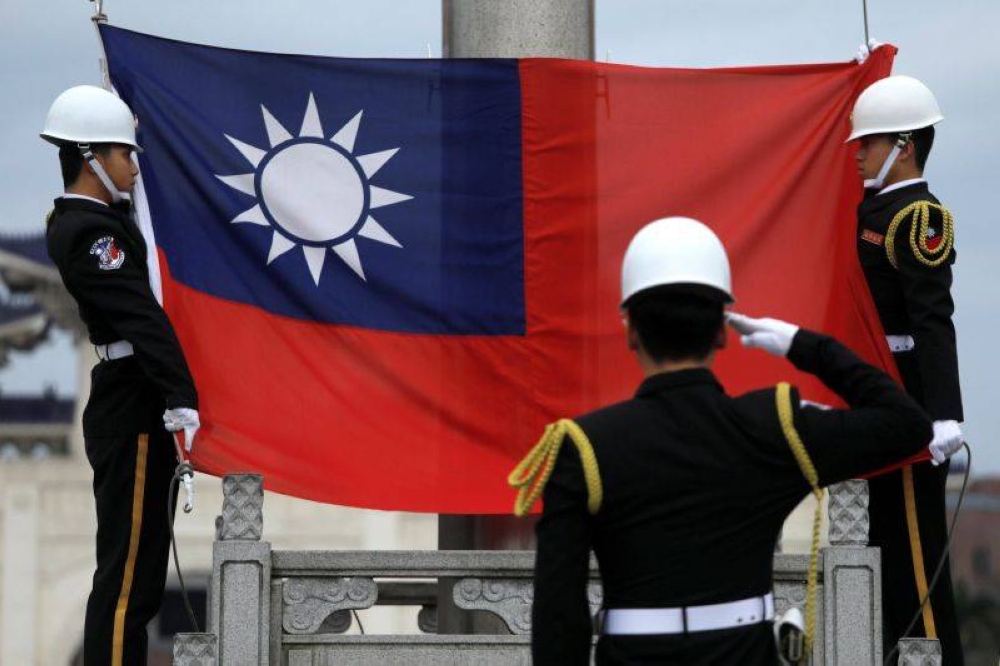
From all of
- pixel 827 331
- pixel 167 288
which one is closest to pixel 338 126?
pixel 167 288

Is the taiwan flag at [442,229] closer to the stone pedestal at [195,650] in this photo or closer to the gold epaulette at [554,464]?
the stone pedestal at [195,650]

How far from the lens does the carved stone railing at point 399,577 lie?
228 inches

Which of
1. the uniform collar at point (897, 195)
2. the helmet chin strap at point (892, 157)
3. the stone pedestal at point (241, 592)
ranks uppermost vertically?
the helmet chin strap at point (892, 157)

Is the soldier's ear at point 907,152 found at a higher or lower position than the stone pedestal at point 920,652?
higher

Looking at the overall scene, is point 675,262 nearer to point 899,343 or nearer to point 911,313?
point 911,313

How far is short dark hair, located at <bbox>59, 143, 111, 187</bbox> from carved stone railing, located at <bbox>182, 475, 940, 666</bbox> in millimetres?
1153

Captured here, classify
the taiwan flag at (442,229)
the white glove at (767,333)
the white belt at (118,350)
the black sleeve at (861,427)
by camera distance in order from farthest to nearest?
the taiwan flag at (442,229) < the white belt at (118,350) < the white glove at (767,333) < the black sleeve at (861,427)

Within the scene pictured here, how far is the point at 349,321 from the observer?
6.70 meters

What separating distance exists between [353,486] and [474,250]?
0.98m

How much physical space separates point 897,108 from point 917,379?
34.7 inches

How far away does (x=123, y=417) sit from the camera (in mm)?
6059

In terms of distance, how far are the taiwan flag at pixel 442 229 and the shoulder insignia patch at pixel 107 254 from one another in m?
0.41

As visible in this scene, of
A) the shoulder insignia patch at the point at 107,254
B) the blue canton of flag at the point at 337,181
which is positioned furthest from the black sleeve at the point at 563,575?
the blue canton of flag at the point at 337,181

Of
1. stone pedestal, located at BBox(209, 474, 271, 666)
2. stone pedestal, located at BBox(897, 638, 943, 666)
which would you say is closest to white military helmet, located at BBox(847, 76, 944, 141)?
stone pedestal, located at BBox(897, 638, 943, 666)
